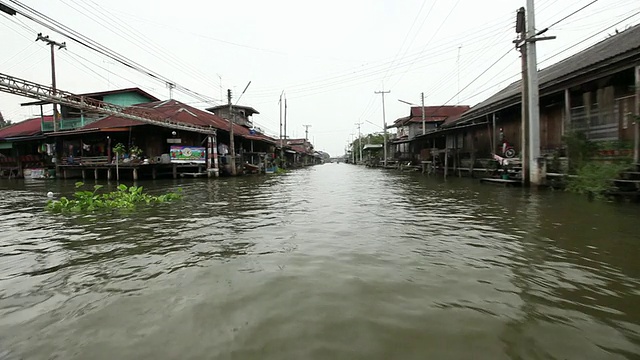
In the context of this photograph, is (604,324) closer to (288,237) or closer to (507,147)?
(288,237)

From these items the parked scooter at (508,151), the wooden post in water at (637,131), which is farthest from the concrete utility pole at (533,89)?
the parked scooter at (508,151)

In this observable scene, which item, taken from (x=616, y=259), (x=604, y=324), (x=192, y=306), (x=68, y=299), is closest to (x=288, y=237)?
(x=192, y=306)

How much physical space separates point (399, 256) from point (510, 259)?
1.45 m

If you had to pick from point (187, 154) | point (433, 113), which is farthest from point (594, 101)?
point (433, 113)

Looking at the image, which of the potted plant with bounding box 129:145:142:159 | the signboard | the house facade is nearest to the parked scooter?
the house facade

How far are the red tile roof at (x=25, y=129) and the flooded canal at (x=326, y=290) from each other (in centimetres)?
2956

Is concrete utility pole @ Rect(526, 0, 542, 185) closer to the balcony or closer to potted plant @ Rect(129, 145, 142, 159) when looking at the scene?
potted plant @ Rect(129, 145, 142, 159)

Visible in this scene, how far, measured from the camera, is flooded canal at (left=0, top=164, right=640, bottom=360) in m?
2.51

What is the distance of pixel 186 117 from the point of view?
87.9ft

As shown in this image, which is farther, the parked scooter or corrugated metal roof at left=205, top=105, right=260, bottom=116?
corrugated metal roof at left=205, top=105, right=260, bottom=116

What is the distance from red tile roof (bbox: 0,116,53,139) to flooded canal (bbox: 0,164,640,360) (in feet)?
97.0

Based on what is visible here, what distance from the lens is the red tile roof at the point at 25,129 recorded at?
29.6 meters

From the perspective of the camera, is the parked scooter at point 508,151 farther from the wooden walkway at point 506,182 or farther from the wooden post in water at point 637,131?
the wooden post in water at point 637,131

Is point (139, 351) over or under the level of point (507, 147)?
under
